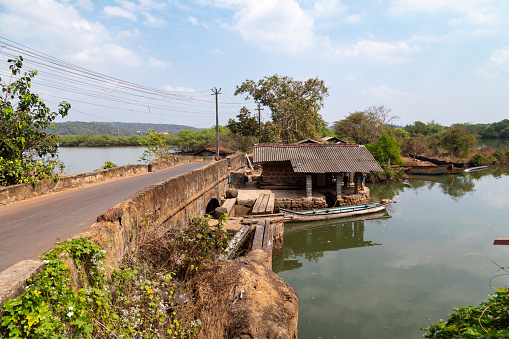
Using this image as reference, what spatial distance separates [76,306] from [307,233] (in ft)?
45.6

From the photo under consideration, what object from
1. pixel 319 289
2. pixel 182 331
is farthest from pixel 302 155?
pixel 182 331

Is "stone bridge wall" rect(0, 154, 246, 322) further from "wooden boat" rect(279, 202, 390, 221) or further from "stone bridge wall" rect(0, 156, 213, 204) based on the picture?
"wooden boat" rect(279, 202, 390, 221)

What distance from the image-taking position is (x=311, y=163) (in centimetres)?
1961

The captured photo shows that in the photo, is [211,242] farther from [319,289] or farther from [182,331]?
[319,289]

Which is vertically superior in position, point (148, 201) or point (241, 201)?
point (148, 201)

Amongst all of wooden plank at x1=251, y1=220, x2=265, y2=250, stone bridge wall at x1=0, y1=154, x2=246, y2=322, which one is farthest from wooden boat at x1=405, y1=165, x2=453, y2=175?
stone bridge wall at x1=0, y1=154, x2=246, y2=322

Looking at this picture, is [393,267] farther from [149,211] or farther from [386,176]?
[386,176]

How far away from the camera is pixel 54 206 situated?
7.66m

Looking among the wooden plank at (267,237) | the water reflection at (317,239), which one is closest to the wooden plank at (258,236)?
the wooden plank at (267,237)

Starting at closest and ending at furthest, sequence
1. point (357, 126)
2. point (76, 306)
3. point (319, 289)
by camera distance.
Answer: point (76, 306), point (319, 289), point (357, 126)

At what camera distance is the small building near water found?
19.4 metres

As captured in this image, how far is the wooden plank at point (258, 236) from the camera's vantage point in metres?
9.57

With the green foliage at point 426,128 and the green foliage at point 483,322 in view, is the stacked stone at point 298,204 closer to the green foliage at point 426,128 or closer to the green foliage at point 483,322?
the green foliage at point 483,322

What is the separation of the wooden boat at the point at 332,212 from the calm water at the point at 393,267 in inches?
20.4
